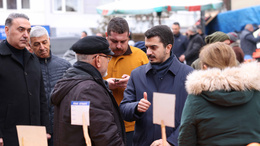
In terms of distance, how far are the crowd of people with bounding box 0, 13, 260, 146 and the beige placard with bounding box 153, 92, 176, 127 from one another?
90 mm

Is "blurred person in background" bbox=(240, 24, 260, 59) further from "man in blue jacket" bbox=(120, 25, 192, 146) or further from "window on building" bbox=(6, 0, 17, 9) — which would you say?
"window on building" bbox=(6, 0, 17, 9)

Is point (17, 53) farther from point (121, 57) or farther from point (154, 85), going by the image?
point (154, 85)

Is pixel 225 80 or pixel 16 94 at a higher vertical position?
pixel 225 80

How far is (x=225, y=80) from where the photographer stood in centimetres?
247

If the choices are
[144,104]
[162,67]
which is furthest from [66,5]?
[144,104]

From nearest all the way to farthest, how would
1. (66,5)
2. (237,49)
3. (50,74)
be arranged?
(50,74)
(237,49)
(66,5)

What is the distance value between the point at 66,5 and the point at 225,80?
19322mm

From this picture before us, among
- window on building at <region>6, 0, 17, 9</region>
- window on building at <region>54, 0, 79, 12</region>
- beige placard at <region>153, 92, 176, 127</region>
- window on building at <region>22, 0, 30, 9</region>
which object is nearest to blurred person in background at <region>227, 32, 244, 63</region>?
beige placard at <region>153, 92, 176, 127</region>

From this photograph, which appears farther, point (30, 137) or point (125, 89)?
point (125, 89)

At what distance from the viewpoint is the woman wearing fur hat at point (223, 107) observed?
8.06 ft

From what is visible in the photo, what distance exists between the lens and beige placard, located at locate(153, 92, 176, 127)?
2.61 meters

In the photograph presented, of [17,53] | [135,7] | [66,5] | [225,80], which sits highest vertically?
[66,5]

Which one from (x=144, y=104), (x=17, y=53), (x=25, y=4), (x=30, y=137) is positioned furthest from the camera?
(x=25, y=4)

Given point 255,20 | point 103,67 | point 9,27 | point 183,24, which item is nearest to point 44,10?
point 183,24
